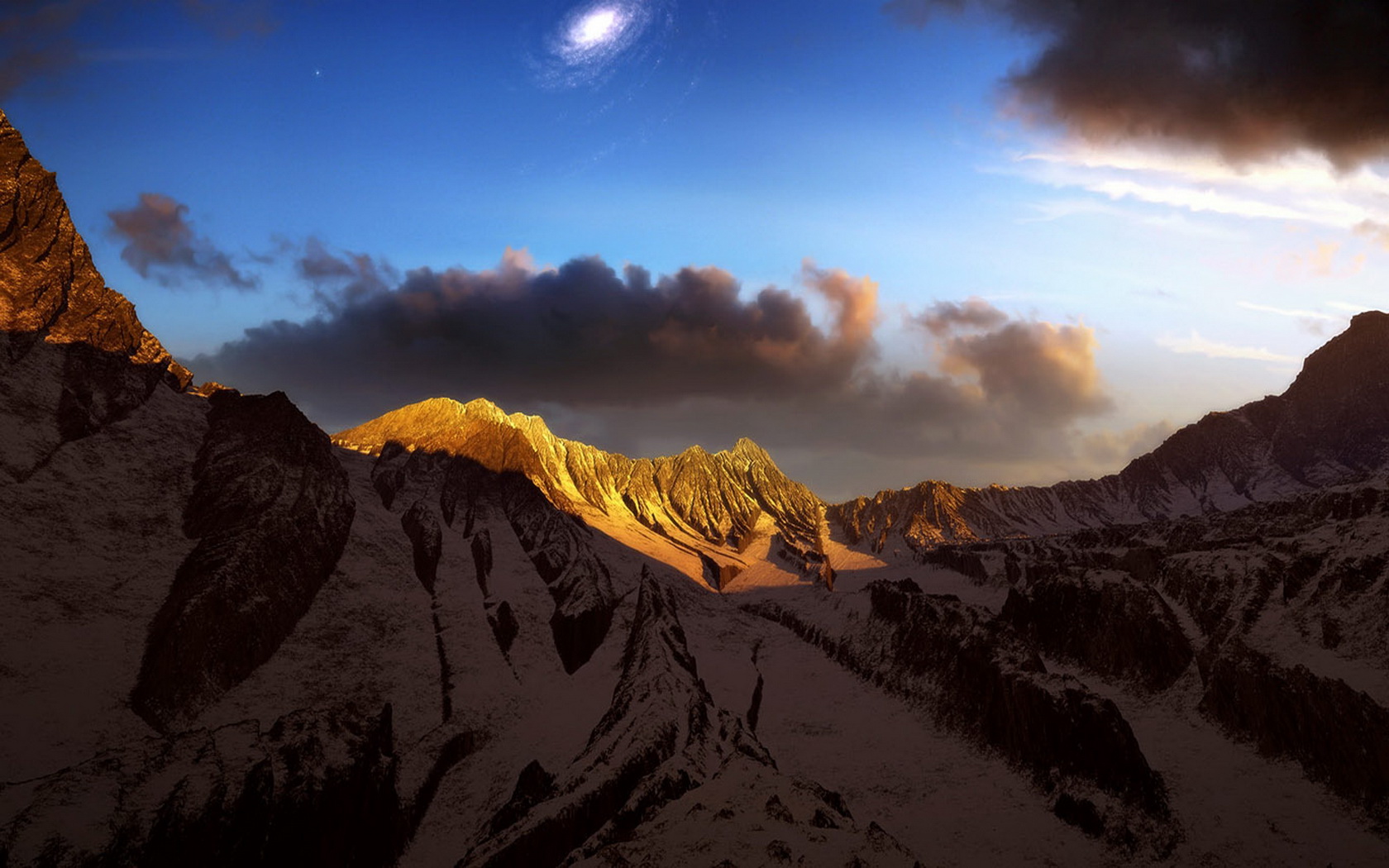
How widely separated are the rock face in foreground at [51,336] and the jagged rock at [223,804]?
54.3 m

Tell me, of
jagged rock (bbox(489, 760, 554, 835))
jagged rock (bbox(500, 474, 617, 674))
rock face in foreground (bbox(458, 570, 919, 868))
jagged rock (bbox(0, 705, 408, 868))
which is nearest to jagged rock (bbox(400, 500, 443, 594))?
jagged rock (bbox(500, 474, 617, 674))

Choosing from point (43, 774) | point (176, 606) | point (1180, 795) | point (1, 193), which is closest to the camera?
point (43, 774)

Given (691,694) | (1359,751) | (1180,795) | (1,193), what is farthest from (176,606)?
(1359,751)

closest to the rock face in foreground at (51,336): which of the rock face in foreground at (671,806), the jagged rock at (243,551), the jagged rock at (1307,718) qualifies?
the jagged rock at (243,551)

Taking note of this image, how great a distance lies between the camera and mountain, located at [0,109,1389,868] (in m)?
57.9

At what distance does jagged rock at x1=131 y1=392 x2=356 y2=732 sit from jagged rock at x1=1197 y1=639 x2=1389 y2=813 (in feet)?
346

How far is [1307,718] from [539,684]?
88.1m

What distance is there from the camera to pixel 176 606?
85.9 meters

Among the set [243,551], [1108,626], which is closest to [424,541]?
[243,551]

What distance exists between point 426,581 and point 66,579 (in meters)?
50.8

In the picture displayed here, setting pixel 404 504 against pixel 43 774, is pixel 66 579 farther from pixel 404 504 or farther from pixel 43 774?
pixel 404 504

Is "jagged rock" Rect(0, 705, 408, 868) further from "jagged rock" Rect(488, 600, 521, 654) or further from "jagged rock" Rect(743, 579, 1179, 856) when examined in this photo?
"jagged rock" Rect(743, 579, 1179, 856)

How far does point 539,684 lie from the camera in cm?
10838

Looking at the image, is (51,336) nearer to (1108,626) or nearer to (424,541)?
(424,541)
